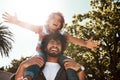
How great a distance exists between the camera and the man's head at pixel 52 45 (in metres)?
4.11

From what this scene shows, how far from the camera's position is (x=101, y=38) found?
1204 inches

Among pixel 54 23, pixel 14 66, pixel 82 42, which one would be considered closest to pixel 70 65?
pixel 82 42

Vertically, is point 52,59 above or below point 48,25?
below

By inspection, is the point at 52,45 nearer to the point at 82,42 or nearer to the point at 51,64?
the point at 51,64

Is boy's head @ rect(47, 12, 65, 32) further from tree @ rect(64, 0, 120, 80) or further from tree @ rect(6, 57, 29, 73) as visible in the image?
tree @ rect(6, 57, 29, 73)

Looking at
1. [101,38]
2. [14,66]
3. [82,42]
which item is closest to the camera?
[82,42]

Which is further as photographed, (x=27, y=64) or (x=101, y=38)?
(x=101, y=38)

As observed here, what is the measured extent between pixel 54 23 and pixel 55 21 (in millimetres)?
47

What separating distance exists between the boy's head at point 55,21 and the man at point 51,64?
0.11 metres

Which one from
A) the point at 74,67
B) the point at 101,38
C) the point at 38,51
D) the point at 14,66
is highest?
the point at 38,51

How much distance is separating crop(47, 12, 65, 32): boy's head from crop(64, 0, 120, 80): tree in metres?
25.2

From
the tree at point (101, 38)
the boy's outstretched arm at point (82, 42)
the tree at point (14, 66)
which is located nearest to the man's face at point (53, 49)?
the boy's outstretched arm at point (82, 42)

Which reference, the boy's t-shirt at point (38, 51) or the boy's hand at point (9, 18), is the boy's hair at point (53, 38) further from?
the boy's hand at point (9, 18)

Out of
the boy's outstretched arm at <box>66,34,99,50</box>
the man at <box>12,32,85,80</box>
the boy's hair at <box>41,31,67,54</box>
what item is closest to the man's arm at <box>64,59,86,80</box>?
the man at <box>12,32,85,80</box>
